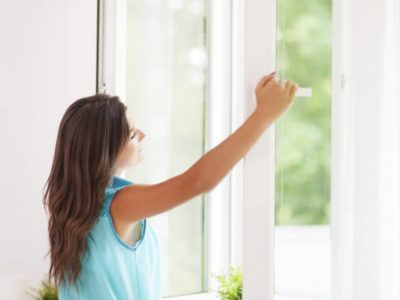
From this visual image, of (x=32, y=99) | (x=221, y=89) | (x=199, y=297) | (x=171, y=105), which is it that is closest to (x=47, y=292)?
(x=199, y=297)

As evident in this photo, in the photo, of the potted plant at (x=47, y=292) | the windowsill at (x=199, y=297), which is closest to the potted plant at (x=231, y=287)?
the windowsill at (x=199, y=297)

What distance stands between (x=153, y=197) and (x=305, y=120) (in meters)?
0.35

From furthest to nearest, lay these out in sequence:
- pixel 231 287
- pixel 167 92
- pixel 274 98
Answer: pixel 167 92 → pixel 231 287 → pixel 274 98

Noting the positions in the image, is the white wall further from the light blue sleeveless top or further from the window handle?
the window handle

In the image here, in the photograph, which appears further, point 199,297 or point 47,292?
point 199,297

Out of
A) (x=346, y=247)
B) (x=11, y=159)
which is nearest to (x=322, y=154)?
(x=346, y=247)

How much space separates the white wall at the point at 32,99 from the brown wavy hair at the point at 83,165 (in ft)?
2.13

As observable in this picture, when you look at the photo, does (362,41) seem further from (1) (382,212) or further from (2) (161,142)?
(2) (161,142)

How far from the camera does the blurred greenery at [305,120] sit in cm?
124

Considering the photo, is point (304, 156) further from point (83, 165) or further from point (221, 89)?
point (221, 89)

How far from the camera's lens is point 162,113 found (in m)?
1.98

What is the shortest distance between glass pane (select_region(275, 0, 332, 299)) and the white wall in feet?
2.93

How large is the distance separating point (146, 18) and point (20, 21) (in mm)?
391

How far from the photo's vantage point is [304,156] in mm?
1271
